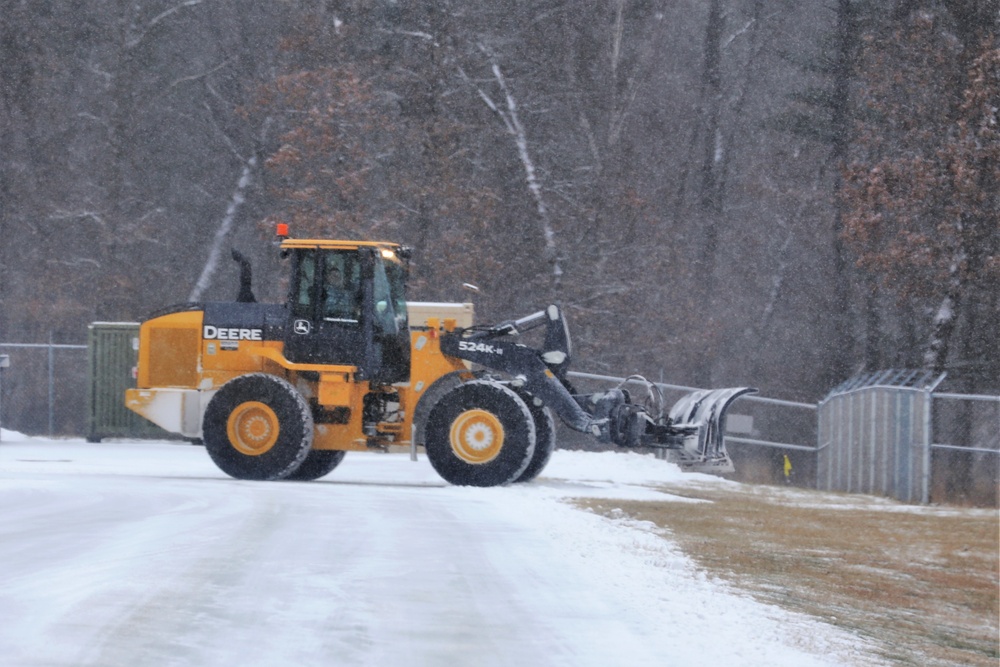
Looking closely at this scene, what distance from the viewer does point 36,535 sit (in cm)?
1083

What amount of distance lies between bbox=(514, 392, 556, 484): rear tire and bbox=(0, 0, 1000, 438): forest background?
48.3 feet

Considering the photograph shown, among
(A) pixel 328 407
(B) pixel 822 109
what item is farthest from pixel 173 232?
(A) pixel 328 407

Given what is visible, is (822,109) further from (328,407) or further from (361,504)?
(361,504)

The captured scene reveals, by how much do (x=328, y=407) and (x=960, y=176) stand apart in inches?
643

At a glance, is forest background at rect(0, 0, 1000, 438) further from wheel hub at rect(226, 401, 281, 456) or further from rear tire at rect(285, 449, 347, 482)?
wheel hub at rect(226, 401, 281, 456)

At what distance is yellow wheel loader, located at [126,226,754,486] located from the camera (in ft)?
58.6

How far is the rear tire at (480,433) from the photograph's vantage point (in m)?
17.4

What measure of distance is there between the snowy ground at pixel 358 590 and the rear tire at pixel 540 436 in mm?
3572

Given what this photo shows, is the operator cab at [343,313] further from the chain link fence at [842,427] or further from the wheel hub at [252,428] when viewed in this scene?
the chain link fence at [842,427]

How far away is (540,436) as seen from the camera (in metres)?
18.6

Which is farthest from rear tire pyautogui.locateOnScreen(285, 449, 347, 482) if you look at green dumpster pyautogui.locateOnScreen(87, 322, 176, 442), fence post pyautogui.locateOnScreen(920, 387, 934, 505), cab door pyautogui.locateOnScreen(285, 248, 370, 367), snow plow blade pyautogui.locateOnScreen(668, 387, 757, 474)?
green dumpster pyautogui.locateOnScreen(87, 322, 176, 442)

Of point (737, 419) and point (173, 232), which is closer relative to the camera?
point (737, 419)

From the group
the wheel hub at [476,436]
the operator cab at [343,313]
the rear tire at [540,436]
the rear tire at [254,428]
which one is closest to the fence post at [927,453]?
the rear tire at [540,436]

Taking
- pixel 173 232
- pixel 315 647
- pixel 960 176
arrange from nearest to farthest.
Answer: pixel 315 647 < pixel 960 176 < pixel 173 232
